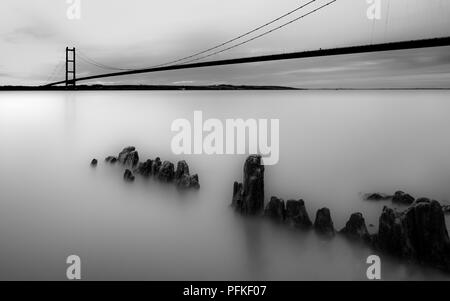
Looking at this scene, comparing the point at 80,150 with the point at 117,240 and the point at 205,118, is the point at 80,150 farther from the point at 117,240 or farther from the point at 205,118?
the point at 205,118

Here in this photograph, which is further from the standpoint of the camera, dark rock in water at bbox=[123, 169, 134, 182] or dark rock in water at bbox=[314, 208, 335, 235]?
dark rock in water at bbox=[123, 169, 134, 182]

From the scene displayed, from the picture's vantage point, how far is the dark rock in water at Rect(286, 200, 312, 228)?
16.1 feet

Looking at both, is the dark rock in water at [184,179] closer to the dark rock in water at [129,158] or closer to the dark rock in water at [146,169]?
the dark rock in water at [146,169]

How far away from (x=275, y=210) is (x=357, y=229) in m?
1.18

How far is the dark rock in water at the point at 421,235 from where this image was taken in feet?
12.6

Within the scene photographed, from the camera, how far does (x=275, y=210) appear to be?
5.14m

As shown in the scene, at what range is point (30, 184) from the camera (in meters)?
7.09

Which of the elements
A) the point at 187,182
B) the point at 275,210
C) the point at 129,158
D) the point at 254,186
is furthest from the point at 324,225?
the point at 129,158

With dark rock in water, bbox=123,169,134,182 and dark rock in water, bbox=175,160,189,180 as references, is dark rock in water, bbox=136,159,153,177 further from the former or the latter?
dark rock in water, bbox=175,160,189,180

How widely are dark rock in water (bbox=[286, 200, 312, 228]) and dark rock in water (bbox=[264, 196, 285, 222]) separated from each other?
9 cm

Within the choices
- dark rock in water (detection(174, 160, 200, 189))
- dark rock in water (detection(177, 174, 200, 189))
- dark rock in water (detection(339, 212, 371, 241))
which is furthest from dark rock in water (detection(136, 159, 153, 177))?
dark rock in water (detection(339, 212, 371, 241))

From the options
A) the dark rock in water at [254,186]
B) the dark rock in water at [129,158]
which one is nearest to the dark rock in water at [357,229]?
the dark rock in water at [254,186]

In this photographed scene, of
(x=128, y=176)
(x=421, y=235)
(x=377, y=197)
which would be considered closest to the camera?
(x=421, y=235)

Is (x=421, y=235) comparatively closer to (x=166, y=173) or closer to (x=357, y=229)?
(x=357, y=229)
